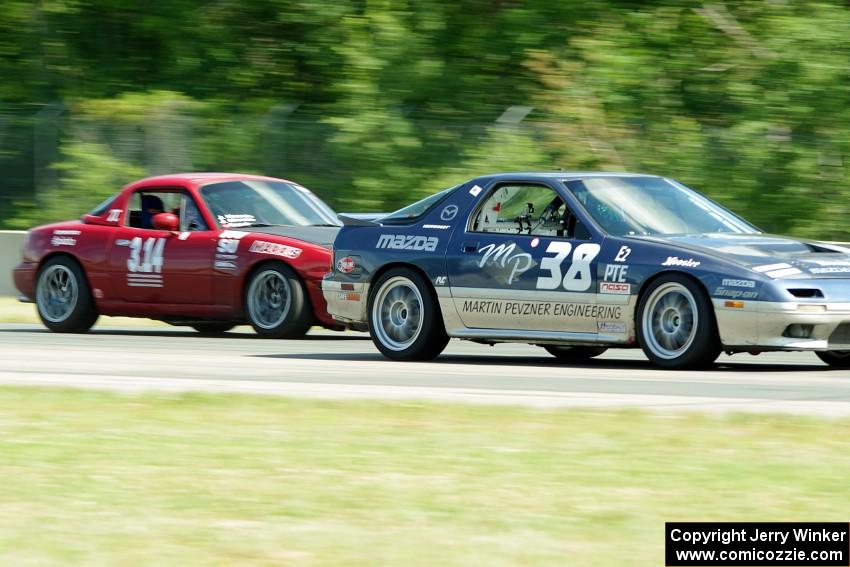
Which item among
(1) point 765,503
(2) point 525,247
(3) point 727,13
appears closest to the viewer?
(1) point 765,503

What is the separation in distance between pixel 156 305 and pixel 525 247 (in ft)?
17.0

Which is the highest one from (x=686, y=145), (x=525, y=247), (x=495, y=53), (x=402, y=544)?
(x=495, y=53)

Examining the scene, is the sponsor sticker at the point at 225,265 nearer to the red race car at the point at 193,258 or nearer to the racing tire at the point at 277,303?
the red race car at the point at 193,258

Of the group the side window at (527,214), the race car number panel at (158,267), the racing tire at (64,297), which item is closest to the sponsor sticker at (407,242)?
→ the side window at (527,214)

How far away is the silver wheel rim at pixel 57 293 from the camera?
1623 cm

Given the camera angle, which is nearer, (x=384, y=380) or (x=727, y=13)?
(x=384, y=380)

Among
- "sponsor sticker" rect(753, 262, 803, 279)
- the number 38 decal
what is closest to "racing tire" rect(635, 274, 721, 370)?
"sponsor sticker" rect(753, 262, 803, 279)

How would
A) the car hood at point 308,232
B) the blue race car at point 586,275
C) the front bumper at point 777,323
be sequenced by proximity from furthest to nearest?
the car hood at point 308,232, the blue race car at point 586,275, the front bumper at point 777,323

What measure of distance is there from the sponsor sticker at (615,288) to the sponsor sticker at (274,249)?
417 centimetres

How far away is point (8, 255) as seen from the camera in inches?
860

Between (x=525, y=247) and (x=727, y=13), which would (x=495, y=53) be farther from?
(x=525, y=247)

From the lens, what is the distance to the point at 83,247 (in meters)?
16.2

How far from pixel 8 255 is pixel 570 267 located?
12295mm

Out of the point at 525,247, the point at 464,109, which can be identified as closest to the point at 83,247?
the point at 525,247
